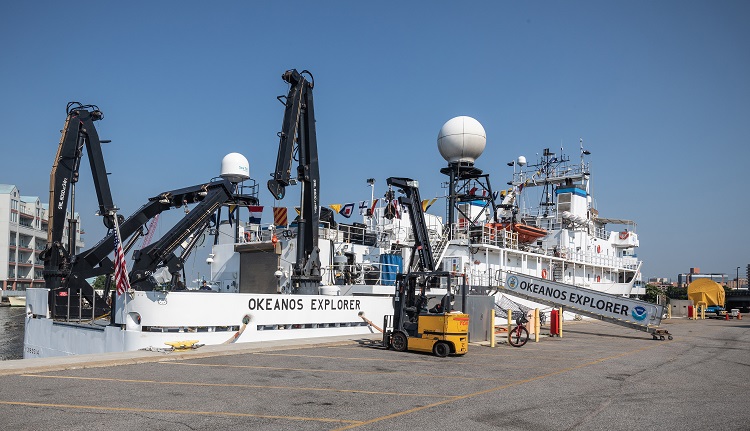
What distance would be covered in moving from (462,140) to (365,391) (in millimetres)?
24389

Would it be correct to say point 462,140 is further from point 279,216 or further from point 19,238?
point 19,238

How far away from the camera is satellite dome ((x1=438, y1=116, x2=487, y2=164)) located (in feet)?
108

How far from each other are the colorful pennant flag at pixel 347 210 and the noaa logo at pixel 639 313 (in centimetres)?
1374

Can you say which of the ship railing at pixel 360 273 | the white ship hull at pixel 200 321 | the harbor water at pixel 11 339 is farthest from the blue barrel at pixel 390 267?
the harbor water at pixel 11 339

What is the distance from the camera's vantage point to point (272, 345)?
1662 cm

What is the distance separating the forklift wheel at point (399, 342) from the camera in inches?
648

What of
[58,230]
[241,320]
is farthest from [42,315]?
[241,320]

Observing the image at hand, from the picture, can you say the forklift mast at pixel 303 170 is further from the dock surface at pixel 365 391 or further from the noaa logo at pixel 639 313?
the noaa logo at pixel 639 313

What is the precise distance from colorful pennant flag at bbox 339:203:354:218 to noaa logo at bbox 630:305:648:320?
13739mm

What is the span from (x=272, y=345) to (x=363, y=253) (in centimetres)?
1135

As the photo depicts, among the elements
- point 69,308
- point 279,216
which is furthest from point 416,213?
point 69,308

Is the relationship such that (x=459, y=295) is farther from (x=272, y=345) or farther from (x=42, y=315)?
(x=42, y=315)

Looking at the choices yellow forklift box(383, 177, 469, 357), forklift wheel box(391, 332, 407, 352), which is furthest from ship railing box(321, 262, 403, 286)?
forklift wheel box(391, 332, 407, 352)

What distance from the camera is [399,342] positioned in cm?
1653
